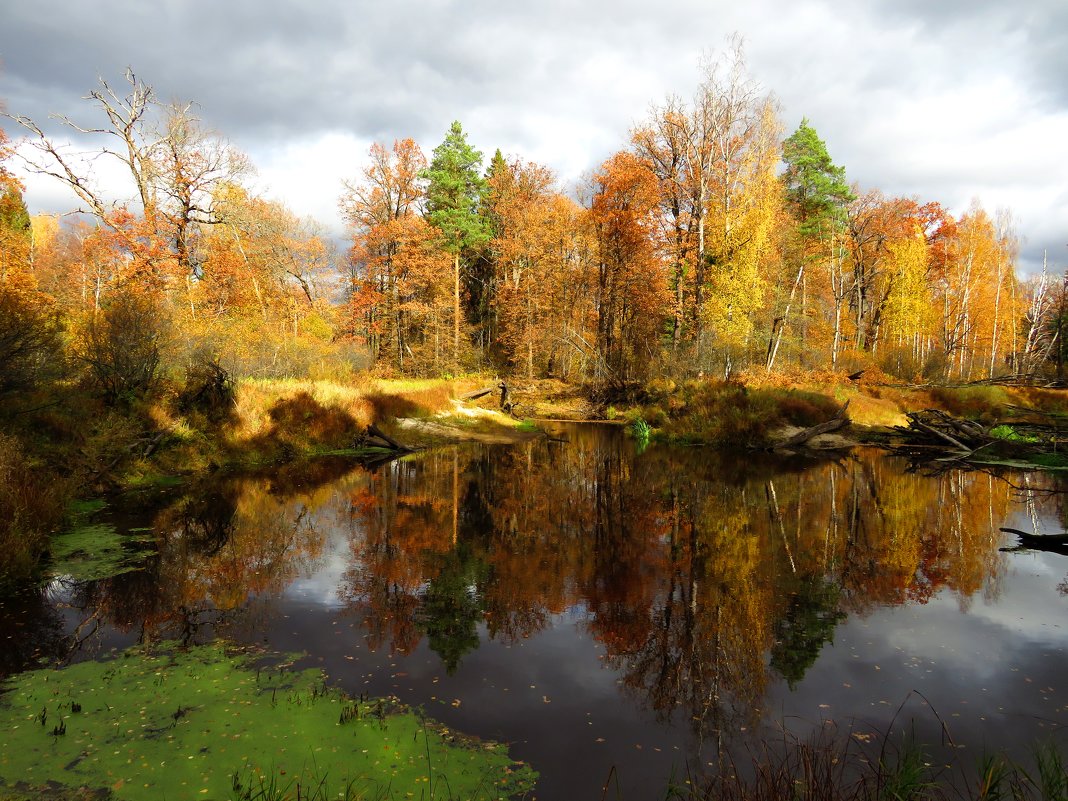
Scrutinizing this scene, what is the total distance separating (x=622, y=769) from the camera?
414 cm

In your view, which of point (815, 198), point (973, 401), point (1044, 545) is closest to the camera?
point (1044, 545)

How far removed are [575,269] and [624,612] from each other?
37403 mm

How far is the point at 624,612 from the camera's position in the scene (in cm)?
714

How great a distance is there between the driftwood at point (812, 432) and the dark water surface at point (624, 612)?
28.1ft

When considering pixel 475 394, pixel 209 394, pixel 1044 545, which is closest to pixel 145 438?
pixel 209 394

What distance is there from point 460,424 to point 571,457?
7.82 metres

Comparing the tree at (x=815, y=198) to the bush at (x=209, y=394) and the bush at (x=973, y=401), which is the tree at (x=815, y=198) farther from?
the bush at (x=209, y=394)

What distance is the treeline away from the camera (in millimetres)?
28234

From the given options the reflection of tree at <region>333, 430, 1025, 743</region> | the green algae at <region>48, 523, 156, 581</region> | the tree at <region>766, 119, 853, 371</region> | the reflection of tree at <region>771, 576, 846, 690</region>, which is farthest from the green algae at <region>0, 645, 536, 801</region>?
the tree at <region>766, 119, 853, 371</region>

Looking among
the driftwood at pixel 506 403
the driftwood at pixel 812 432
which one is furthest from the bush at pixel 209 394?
the driftwood at pixel 812 432

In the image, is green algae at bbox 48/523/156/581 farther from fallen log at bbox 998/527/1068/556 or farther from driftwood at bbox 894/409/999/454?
driftwood at bbox 894/409/999/454

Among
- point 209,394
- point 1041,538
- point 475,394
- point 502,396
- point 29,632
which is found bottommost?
point 29,632

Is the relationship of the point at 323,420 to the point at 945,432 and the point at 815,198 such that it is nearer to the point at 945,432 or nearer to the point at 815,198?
the point at 945,432

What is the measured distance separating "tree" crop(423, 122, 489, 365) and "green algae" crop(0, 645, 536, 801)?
1404 inches
